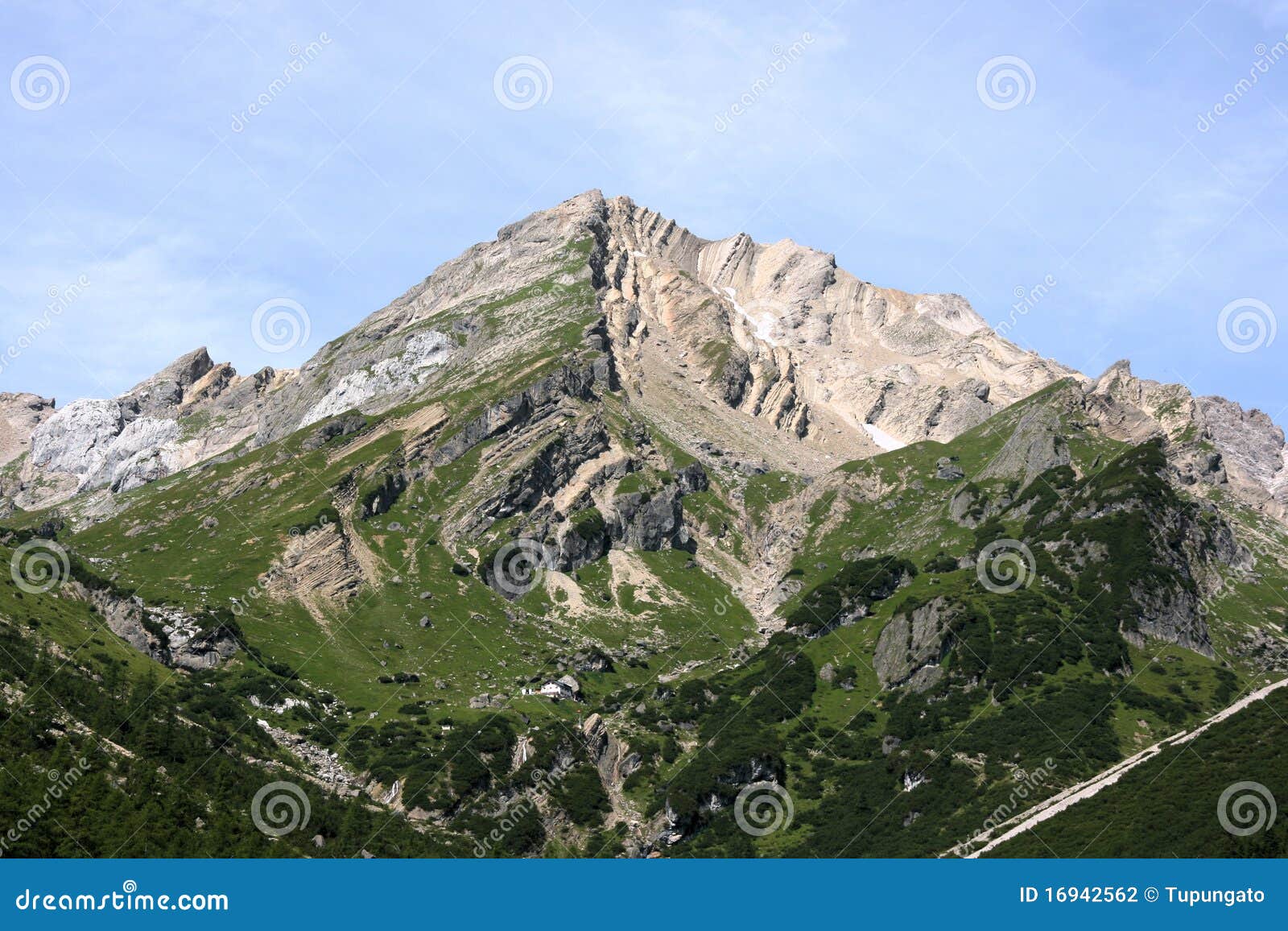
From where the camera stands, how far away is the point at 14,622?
142 m

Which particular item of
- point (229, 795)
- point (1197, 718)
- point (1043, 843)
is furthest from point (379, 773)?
point (1197, 718)

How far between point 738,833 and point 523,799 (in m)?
36.2
